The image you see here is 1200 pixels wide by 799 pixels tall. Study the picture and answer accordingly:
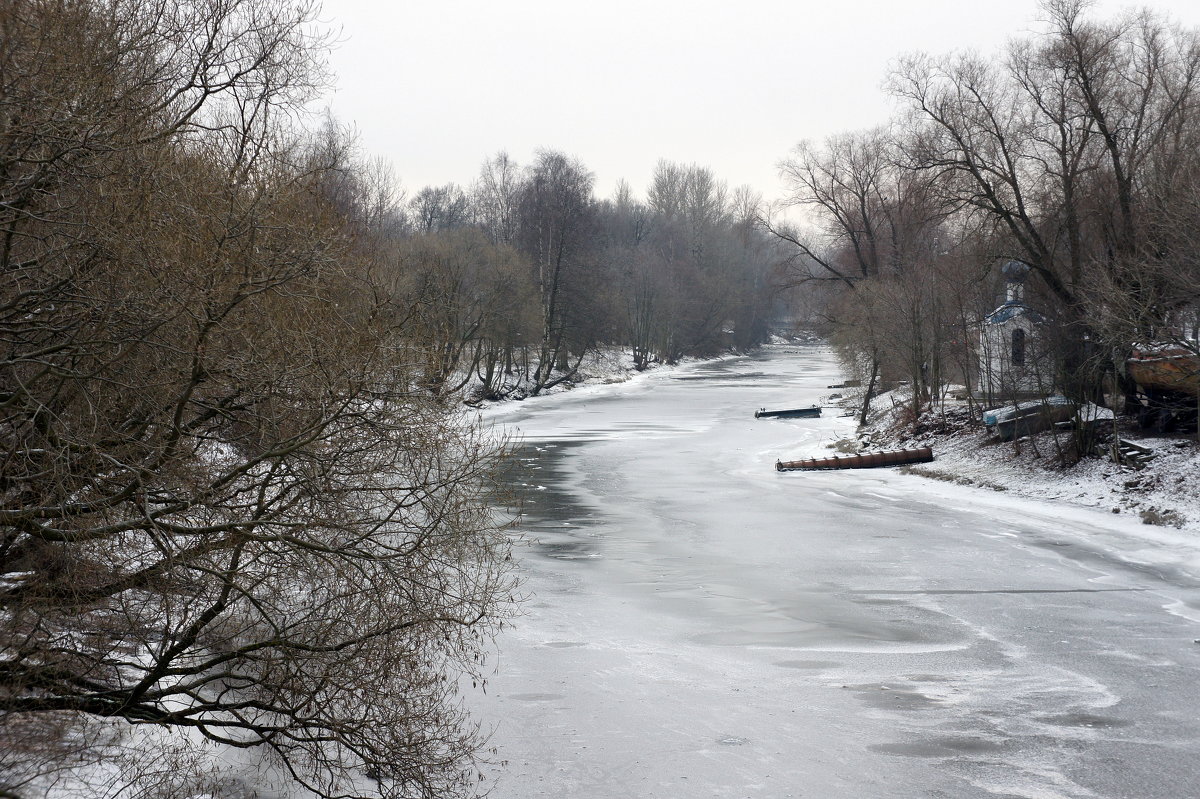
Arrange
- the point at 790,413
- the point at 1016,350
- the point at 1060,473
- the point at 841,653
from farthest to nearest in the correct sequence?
the point at 790,413, the point at 1016,350, the point at 1060,473, the point at 841,653

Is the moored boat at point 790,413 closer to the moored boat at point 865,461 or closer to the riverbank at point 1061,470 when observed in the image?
the riverbank at point 1061,470

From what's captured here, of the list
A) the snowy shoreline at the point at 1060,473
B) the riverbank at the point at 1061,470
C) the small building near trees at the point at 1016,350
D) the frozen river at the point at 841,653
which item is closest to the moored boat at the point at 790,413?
the snowy shoreline at the point at 1060,473

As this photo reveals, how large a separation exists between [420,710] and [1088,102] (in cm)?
2168

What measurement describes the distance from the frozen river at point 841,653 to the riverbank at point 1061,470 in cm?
86

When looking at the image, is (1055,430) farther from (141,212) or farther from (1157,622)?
(141,212)

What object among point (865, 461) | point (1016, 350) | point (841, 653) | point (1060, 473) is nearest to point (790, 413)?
point (865, 461)

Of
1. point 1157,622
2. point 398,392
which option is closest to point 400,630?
point 398,392

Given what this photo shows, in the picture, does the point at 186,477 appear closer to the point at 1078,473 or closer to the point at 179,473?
the point at 179,473

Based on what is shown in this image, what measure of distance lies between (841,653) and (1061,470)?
44.7 ft

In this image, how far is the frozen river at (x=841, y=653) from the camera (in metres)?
8.59

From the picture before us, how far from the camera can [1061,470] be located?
75.6 feet

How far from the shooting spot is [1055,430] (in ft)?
78.4

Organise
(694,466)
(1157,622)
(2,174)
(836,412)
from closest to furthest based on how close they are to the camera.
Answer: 1. (2,174)
2. (1157,622)
3. (694,466)
4. (836,412)

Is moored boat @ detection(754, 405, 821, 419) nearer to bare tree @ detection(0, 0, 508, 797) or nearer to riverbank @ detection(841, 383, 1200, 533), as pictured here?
riverbank @ detection(841, 383, 1200, 533)
